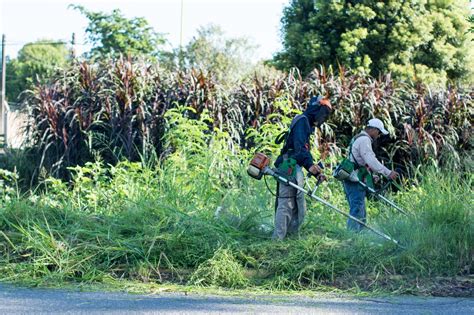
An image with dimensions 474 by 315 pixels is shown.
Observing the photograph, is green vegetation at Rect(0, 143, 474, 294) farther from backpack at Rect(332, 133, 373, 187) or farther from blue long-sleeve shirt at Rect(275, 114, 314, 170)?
blue long-sleeve shirt at Rect(275, 114, 314, 170)

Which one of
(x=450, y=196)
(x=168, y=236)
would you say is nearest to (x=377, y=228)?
(x=450, y=196)

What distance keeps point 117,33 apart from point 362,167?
2831 cm

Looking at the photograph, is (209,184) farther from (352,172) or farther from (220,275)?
(220,275)

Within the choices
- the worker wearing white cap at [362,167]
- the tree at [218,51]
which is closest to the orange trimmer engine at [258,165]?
the worker wearing white cap at [362,167]

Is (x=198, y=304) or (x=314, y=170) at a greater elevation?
(x=314, y=170)

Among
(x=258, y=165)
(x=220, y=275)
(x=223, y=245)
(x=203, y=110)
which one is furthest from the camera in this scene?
(x=203, y=110)

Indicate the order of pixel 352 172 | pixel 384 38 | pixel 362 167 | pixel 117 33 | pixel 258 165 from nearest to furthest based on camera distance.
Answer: pixel 258 165 → pixel 352 172 → pixel 362 167 → pixel 384 38 → pixel 117 33

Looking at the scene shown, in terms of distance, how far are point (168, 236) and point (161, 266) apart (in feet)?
1.09

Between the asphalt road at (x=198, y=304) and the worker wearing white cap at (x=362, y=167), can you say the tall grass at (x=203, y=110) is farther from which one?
the asphalt road at (x=198, y=304)

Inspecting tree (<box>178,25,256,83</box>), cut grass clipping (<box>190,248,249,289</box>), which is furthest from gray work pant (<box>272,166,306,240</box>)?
tree (<box>178,25,256,83</box>)

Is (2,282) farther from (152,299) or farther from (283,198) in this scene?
(283,198)

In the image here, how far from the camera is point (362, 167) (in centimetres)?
1025

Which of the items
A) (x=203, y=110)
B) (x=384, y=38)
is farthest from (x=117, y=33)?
(x=203, y=110)

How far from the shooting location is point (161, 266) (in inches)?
316
